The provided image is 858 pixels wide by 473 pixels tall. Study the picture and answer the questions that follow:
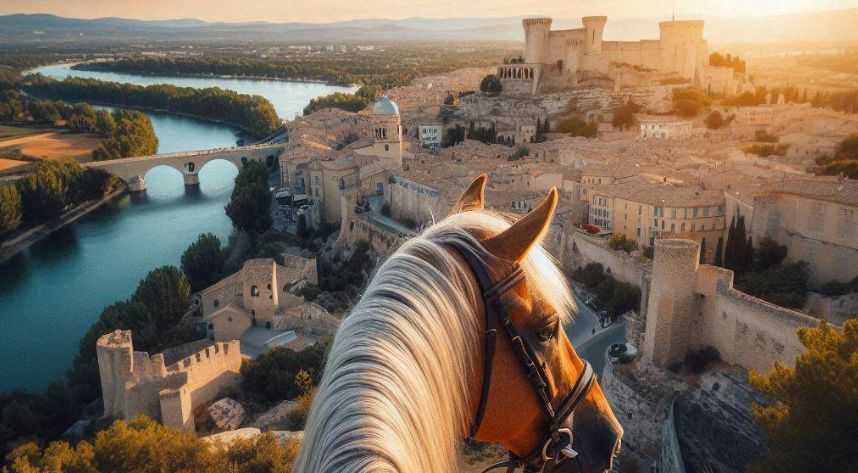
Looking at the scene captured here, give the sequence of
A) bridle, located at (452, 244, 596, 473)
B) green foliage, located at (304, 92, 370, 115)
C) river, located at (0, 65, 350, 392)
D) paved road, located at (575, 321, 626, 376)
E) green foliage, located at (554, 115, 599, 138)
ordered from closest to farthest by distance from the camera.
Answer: bridle, located at (452, 244, 596, 473)
paved road, located at (575, 321, 626, 376)
river, located at (0, 65, 350, 392)
green foliage, located at (554, 115, 599, 138)
green foliage, located at (304, 92, 370, 115)

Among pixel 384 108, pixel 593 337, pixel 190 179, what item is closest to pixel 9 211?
pixel 190 179

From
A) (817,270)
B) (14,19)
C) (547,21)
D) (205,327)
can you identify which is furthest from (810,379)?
(14,19)

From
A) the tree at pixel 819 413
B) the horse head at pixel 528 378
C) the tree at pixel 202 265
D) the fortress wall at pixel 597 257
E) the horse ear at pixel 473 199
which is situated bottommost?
the tree at pixel 202 265

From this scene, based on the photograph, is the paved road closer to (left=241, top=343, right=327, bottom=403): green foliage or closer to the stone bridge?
(left=241, top=343, right=327, bottom=403): green foliage

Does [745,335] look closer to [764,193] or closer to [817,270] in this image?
[817,270]

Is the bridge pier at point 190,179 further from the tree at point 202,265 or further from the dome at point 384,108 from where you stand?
the tree at point 202,265

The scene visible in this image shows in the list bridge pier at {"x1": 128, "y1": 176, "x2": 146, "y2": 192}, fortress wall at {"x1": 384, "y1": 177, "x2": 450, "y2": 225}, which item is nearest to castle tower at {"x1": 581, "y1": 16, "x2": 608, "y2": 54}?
fortress wall at {"x1": 384, "y1": 177, "x2": 450, "y2": 225}

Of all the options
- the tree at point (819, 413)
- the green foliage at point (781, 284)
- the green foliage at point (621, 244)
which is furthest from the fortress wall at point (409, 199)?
the tree at point (819, 413)

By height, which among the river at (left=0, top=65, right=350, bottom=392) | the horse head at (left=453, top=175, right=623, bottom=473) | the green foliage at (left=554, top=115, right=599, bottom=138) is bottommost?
the river at (left=0, top=65, right=350, bottom=392)
